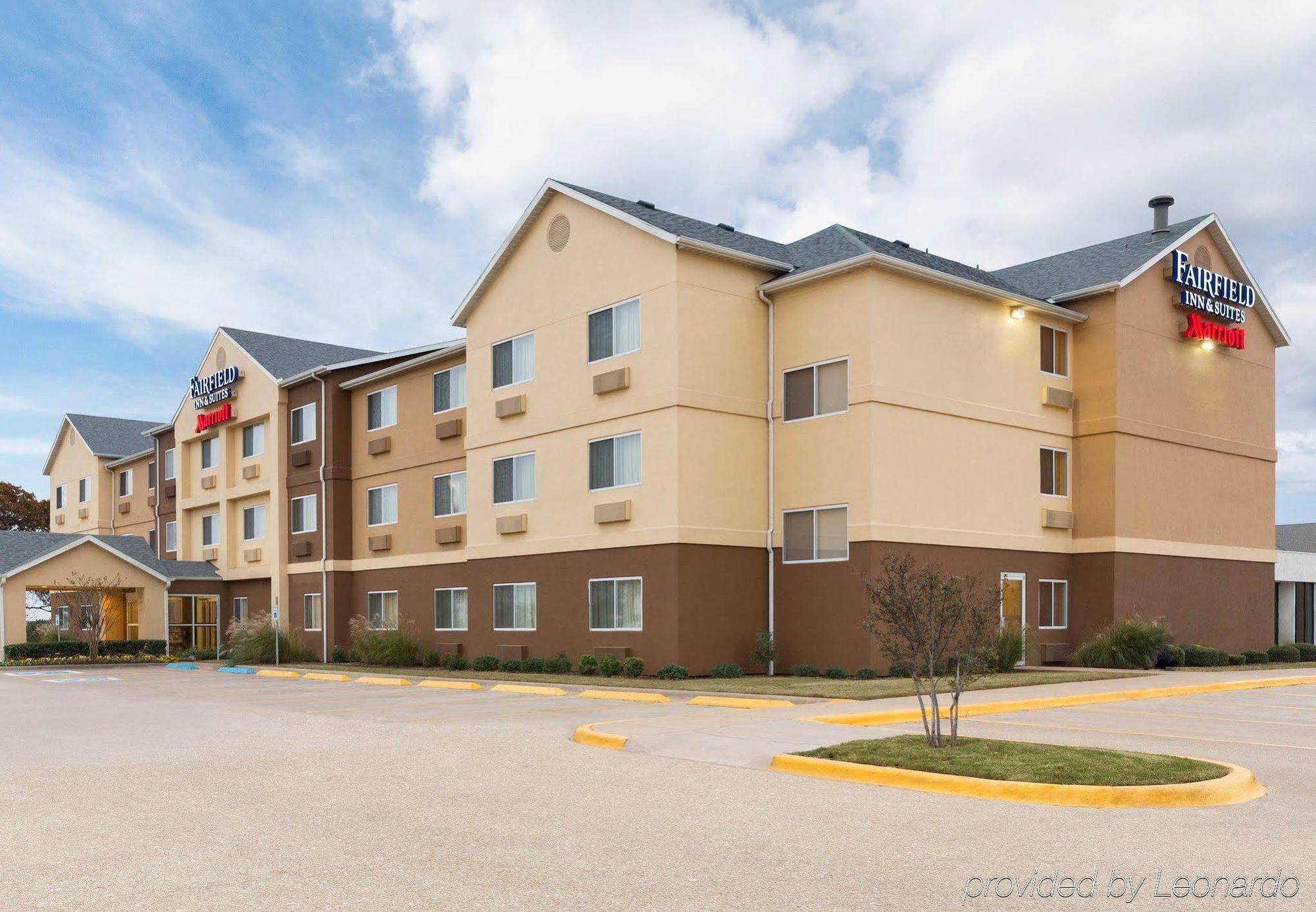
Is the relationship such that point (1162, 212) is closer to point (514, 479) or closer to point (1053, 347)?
point (1053, 347)

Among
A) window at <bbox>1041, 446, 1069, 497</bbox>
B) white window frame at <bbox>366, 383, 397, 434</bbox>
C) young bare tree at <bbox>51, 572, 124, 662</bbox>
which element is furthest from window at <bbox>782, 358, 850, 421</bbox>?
young bare tree at <bbox>51, 572, 124, 662</bbox>

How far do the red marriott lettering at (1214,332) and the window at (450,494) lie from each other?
19140mm

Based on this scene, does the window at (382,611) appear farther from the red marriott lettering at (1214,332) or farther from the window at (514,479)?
the red marriott lettering at (1214,332)

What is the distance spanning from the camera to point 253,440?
42438 millimetres

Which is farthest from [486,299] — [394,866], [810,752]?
[394,866]

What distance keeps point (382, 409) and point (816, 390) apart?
16.6 metres

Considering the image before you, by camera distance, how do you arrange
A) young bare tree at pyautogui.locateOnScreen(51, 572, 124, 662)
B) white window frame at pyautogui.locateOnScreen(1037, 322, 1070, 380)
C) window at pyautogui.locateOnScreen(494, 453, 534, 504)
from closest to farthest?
1. white window frame at pyautogui.locateOnScreen(1037, 322, 1070, 380)
2. window at pyautogui.locateOnScreen(494, 453, 534, 504)
3. young bare tree at pyautogui.locateOnScreen(51, 572, 124, 662)

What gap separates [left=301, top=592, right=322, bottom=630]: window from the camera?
127 ft

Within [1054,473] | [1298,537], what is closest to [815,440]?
[1054,473]

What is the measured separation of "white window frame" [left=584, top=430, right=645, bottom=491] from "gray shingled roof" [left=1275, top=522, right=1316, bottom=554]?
106ft

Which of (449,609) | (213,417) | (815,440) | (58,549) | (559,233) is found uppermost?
(559,233)

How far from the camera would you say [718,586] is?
2550cm

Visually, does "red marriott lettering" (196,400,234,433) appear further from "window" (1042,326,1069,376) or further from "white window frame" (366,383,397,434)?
"window" (1042,326,1069,376)

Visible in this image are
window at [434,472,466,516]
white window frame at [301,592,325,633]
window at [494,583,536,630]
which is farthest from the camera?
white window frame at [301,592,325,633]
